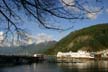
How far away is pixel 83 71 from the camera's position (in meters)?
79.3

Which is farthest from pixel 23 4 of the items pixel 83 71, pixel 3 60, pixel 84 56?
pixel 84 56

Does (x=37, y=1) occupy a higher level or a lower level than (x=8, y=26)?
higher

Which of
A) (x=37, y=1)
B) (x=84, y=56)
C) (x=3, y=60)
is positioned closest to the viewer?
(x=37, y=1)

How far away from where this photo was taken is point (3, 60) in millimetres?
142750

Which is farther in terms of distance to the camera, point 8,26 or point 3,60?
point 3,60

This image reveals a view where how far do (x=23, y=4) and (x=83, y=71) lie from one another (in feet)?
238

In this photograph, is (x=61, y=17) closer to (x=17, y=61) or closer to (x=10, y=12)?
(x=10, y=12)

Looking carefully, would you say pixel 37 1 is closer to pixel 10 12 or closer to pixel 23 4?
pixel 23 4

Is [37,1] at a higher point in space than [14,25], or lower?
higher

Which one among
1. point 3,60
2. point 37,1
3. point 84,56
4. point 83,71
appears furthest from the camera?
point 84,56

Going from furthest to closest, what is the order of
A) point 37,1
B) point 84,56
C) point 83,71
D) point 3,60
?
point 84,56, point 3,60, point 83,71, point 37,1

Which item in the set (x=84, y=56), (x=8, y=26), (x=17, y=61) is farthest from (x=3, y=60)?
(x=8, y=26)

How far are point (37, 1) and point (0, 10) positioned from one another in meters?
→ 1.01

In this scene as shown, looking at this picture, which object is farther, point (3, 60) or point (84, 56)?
point (84, 56)
